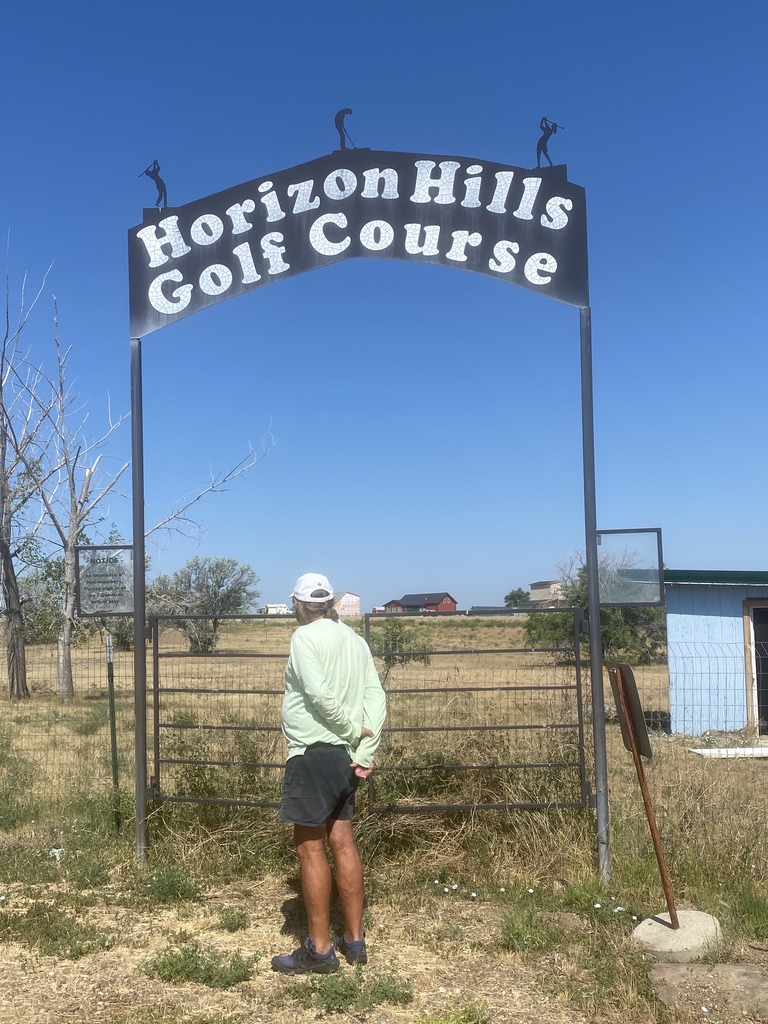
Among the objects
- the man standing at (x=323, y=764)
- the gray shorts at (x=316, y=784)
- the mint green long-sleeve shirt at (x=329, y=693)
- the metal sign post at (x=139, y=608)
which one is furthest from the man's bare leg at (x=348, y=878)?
the metal sign post at (x=139, y=608)

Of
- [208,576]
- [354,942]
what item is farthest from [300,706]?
[208,576]

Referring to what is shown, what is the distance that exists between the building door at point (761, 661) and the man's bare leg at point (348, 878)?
1225 cm

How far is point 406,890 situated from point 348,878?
50.7 inches

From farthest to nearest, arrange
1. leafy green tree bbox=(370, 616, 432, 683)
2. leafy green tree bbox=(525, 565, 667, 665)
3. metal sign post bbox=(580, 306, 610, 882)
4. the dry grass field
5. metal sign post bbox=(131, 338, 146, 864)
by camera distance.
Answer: leafy green tree bbox=(525, 565, 667, 665) < metal sign post bbox=(131, 338, 146, 864) < leafy green tree bbox=(370, 616, 432, 683) < metal sign post bbox=(580, 306, 610, 882) < the dry grass field

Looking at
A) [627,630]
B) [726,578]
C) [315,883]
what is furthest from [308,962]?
[627,630]

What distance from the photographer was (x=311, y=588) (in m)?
5.39

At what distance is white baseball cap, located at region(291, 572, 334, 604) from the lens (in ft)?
17.6

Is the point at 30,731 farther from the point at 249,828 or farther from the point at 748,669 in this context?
the point at 748,669

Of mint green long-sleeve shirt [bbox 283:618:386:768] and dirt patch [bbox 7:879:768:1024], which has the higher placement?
mint green long-sleeve shirt [bbox 283:618:386:768]

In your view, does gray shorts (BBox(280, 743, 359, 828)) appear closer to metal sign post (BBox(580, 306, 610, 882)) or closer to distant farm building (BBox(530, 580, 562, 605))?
metal sign post (BBox(580, 306, 610, 882))

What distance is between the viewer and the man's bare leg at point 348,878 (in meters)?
5.22

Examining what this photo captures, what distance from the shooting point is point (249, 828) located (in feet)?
23.2

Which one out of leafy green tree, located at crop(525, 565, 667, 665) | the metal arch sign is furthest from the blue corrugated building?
the metal arch sign

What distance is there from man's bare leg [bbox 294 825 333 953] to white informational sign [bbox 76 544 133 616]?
104 inches
